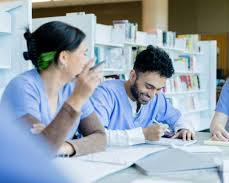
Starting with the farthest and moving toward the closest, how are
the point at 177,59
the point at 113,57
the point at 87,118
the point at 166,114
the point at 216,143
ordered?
the point at 177,59, the point at 113,57, the point at 166,114, the point at 216,143, the point at 87,118

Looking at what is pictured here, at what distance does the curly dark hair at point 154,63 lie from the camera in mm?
2096

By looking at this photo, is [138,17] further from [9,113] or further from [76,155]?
[9,113]

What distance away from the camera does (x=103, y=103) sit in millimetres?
2027

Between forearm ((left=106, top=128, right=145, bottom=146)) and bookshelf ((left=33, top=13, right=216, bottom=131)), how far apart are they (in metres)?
2.04

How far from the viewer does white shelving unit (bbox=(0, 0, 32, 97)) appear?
130 inches

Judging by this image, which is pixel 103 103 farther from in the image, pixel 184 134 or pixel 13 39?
pixel 13 39

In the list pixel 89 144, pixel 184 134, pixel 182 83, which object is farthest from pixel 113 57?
pixel 89 144

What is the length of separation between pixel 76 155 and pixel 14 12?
2202 mm

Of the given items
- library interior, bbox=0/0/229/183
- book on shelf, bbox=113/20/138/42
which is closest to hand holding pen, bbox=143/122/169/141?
library interior, bbox=0/0/229/183

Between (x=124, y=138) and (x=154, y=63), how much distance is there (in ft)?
1.71

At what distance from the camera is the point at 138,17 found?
1173 cm

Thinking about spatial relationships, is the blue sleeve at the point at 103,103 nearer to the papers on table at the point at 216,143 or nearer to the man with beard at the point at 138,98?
the man with beard at the point at 138,98

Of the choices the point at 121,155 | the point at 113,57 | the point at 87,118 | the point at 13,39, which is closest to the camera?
the point at 121,155

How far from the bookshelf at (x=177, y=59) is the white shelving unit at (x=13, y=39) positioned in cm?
68
